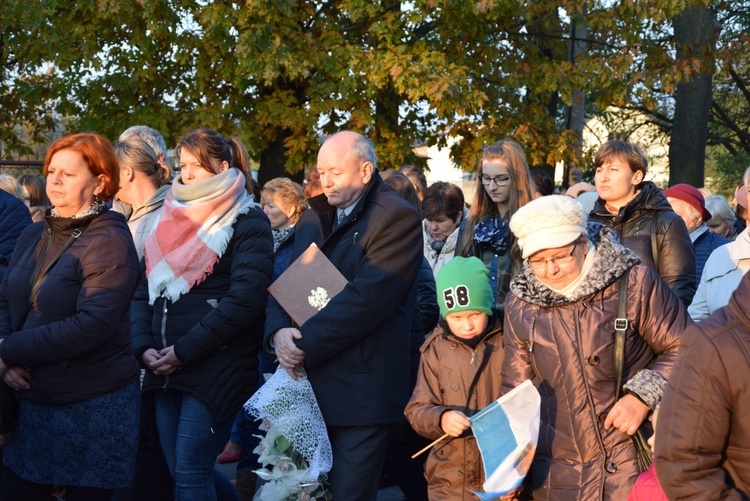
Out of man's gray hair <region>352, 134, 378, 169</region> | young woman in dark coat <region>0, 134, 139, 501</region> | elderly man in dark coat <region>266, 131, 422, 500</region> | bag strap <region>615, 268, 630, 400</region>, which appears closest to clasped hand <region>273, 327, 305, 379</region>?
elderly man in dark coat <region>266, 131, 422, 500</region>

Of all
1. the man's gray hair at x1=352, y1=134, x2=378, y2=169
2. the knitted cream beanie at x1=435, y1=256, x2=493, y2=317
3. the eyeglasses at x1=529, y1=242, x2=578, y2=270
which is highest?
the man's gray hair at x1=352, y1=134, x2=378, y2=169

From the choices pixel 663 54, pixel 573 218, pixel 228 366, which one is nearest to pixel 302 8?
pixel 663 54

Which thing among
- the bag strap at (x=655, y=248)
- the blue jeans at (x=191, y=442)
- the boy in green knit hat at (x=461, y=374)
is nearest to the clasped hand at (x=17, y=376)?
the blue jeans at (x=191, y=442)

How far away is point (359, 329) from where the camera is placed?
176 inches

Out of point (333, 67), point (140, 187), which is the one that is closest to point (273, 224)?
point (140, 187)

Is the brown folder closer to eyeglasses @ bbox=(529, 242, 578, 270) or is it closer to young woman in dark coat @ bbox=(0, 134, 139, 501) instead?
young woman in dark coat @ bbox=(0, 134, 139, 501)

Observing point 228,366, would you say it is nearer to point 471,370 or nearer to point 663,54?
point 471,370

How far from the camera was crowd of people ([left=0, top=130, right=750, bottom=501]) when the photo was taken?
3.71m

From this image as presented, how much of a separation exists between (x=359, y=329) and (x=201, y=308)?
973 mm

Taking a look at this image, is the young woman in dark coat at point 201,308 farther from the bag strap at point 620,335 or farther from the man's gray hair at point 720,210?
the man's gray hair at point 720,210

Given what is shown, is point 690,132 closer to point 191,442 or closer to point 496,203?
point 496,203

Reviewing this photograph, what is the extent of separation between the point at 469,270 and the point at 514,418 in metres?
0.85

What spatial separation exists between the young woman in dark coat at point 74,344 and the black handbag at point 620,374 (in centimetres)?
208

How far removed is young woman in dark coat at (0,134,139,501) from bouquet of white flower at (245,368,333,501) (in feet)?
2.01
